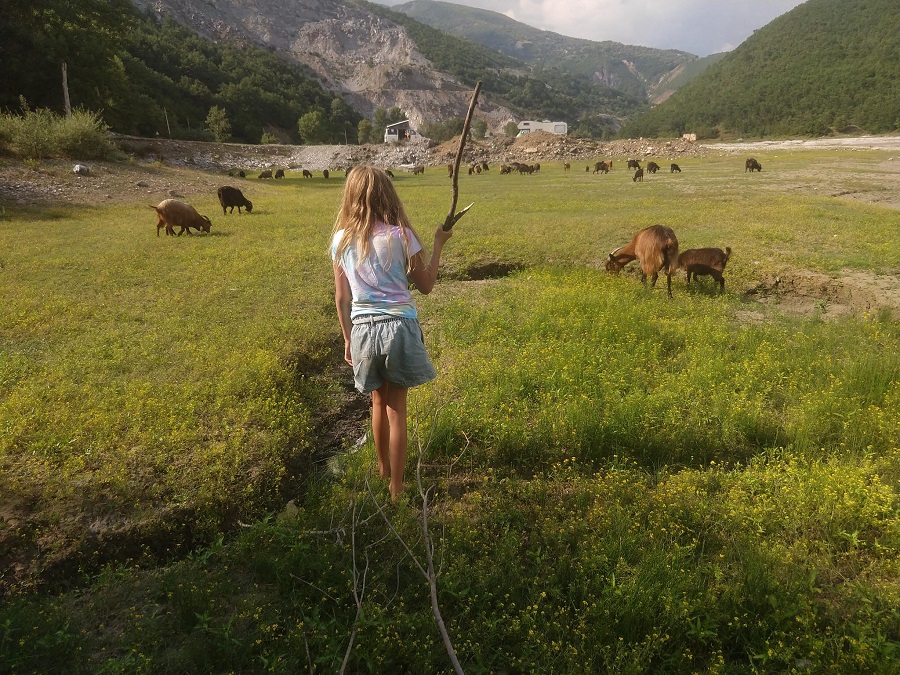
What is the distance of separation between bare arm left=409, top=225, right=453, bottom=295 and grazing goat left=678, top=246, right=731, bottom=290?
19.6 feet

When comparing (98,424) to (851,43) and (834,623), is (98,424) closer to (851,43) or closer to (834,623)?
(834,623)

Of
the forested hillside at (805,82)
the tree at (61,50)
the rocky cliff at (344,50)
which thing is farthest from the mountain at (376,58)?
the tree at (61,50)

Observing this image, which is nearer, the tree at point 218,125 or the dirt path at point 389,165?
the dirt path at point 389,165

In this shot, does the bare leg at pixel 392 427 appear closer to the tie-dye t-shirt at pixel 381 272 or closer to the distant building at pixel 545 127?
the tie-dye t-shirt at pixel 381 272

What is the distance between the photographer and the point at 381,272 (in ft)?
9.19

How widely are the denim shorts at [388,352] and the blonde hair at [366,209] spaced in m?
0.39

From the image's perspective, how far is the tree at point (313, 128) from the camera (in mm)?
65062

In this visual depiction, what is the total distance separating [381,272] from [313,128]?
70981mm

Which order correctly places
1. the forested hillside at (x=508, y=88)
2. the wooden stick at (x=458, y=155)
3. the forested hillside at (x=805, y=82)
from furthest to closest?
the forested hillside at (x=508, y=88) < the forested hillside at (x=805, y=82) < the wooden stick at (x=458, y=155)

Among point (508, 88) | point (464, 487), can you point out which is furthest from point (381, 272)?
point (508, 88)

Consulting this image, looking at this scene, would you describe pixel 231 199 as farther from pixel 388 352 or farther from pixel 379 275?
pixel 388 352

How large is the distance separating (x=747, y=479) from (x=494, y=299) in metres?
4.44

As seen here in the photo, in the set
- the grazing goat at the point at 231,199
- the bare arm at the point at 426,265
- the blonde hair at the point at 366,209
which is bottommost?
the bare arm at the point at 426,265

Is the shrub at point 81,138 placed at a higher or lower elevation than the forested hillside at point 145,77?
lower
